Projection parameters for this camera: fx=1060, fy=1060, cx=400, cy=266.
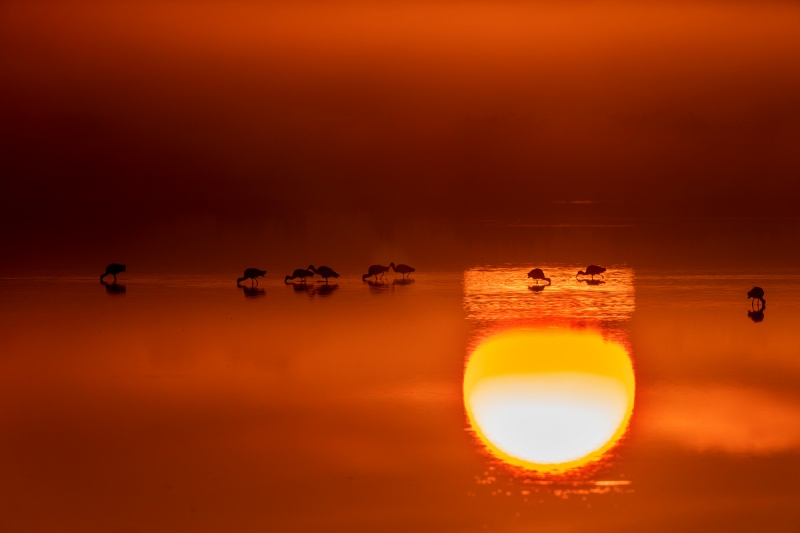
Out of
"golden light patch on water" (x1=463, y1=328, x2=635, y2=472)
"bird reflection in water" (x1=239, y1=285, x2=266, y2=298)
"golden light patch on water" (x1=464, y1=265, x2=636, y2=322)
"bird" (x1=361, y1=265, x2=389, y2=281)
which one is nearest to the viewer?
"golden light patch on water" (x1=463, y1=328, x2=635, y2=472)

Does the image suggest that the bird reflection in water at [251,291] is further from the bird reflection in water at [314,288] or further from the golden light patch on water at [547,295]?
the golden light patch on water at [547,295]

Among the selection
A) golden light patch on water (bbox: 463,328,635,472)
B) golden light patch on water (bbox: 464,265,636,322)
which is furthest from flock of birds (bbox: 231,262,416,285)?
golden light patch on water (bbox: 463,328,635,472)

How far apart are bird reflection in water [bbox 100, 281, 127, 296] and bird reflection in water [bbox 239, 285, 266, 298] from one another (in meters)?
3.15

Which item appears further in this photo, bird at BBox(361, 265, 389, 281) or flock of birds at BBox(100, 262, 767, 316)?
bird at BBox(361, 265, 389, 281)

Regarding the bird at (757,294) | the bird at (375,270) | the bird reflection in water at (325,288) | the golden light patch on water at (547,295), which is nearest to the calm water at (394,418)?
the golden light patch on water at (547,295)

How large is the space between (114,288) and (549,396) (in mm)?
17361

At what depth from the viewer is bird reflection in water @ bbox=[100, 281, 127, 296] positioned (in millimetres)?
27453

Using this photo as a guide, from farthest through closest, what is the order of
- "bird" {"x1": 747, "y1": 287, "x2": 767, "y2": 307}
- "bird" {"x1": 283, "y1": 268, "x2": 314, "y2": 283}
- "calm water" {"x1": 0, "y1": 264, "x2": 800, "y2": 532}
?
"bird" {"x1": 283, "y1": 268, "x2": 314, "y2": 283}, "bird" {"x1": 747, "y1": 287, "x2": 767, "y2": 307}, "calm water" {"x1": 0, "y1": 264, "x2": 800, "y2": 532}

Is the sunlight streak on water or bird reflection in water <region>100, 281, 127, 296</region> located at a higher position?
bird reflection in water <region>100, 281, 127, 296</region>

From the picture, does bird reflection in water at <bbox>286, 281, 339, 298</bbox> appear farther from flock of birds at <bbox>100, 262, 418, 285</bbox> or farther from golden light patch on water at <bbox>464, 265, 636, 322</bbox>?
golden light patch on water at <bbox>464, 265, 636, 322</bbox>

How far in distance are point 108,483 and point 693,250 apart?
36.1 m

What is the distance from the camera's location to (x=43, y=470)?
444 inches

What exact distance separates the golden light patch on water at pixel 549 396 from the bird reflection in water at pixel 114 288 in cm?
1232

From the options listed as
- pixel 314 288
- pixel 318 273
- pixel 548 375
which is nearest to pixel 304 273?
pixel 318 273
